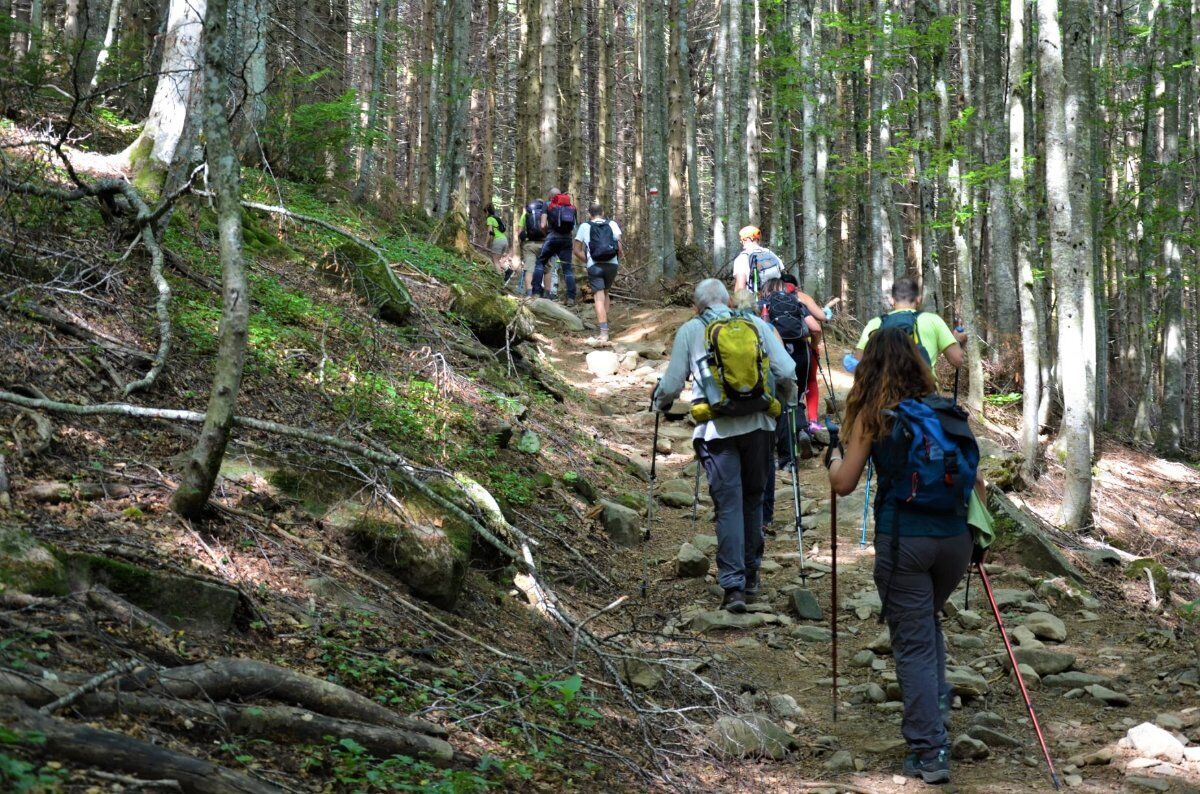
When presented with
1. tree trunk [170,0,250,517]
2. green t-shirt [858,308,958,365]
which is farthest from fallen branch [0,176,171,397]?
green t-shirt [858,308,958,365]

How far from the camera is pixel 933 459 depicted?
4395 mm

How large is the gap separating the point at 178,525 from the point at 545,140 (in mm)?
16234

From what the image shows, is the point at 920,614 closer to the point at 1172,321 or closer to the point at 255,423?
the point at 255,423

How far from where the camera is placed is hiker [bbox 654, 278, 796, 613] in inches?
260

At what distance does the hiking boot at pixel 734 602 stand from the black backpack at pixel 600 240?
10.1m

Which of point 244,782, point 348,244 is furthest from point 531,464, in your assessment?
point 244,782

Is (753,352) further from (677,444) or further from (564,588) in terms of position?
(677,444)

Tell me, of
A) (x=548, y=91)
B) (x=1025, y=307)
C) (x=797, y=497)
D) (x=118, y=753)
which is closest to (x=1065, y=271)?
(x=1025, y=307)

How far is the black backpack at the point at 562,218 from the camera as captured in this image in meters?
17.0

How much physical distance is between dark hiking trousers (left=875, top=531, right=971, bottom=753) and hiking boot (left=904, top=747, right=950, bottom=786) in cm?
4

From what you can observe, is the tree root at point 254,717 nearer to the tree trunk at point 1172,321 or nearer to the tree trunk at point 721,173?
the tree trunk at point 721,173

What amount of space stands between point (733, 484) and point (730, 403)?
2.04ft

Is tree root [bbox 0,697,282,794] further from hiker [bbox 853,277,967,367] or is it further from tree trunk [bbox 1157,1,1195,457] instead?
tree trunk [bbox 1157,1,1195,457]

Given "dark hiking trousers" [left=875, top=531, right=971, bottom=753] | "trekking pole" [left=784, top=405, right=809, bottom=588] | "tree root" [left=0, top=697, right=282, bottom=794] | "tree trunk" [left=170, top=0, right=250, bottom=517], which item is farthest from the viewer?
"trekking pole" [left=784, top=405, right=809, bottom=588]
